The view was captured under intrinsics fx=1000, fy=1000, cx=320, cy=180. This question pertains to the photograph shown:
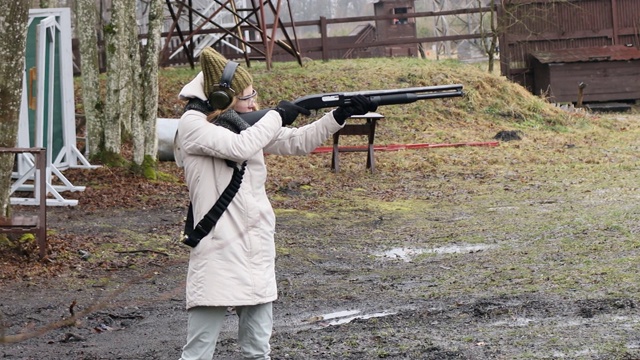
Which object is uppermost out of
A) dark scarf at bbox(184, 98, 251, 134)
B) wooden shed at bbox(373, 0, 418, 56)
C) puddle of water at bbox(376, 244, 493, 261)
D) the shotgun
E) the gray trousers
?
wooden shed at bbox(373, 0, 418, 56)

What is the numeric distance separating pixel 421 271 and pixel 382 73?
16566mm

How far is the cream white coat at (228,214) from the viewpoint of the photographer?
15.9 ft

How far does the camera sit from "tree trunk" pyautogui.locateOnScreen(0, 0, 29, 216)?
9.48m

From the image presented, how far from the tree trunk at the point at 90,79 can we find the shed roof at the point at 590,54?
15.6 meters

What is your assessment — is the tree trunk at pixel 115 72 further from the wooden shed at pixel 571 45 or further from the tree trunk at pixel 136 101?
the wooden shed at pixel 571 45

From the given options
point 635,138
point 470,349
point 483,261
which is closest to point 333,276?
point 483,261

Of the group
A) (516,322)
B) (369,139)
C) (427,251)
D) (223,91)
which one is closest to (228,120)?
(223,91)

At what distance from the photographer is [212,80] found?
5.09 m

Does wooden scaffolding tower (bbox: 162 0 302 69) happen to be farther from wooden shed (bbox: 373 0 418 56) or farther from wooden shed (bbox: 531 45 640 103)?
wooden shed (bbox: 373 0 418 56)

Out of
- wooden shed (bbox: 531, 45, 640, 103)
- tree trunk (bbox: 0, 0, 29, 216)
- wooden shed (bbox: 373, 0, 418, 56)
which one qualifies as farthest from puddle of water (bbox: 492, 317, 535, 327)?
wooden shed (bbox: 373, 0, 418, 56)

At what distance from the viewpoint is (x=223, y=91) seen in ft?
16.4

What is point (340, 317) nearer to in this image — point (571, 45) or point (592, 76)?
point (592, 76)

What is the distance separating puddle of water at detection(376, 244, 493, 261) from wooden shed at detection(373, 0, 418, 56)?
3177 cm

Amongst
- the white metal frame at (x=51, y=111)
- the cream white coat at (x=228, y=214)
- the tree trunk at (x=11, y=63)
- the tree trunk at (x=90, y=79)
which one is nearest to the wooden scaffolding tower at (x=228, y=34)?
the tree trunk at (x=90, y=79)
